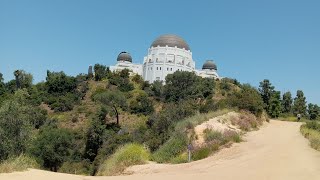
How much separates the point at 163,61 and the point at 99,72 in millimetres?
13746

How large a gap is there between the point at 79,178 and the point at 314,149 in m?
9.87

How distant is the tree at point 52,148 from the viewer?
41.4 meters

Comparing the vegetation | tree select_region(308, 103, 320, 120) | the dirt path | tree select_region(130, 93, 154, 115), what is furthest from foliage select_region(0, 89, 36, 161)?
tree select_region(308, 103, 320, 120)

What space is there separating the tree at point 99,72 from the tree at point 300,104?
3882 cm

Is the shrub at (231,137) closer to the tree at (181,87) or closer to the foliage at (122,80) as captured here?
the tree at (181,87)

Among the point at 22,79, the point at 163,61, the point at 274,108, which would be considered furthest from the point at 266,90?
the point at 22,79

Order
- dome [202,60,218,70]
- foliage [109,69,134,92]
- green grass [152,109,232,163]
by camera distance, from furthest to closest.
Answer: dome [202,60,218,70] < foliage [109,69,134,92] < green grass [152,109,232,163]

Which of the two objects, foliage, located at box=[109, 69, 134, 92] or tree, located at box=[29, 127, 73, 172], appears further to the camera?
foliage, located at box=[109, 69, 134, 92]

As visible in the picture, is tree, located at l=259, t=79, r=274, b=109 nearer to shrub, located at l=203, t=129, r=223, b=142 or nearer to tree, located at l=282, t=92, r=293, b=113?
tree, located at l=282, t=92, r=293, b=113

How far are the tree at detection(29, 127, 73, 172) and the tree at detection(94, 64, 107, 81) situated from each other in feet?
124

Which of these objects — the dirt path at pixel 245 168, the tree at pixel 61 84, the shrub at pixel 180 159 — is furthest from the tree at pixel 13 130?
the tree at pixel 61 84

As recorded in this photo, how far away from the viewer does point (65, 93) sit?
7425 centimetres

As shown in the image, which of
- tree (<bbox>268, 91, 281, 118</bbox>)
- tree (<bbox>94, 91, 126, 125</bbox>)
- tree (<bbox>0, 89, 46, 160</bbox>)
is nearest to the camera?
tree (<bbox>0, 89, 46, 160</bbox>)

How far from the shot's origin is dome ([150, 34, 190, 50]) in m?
87.6
